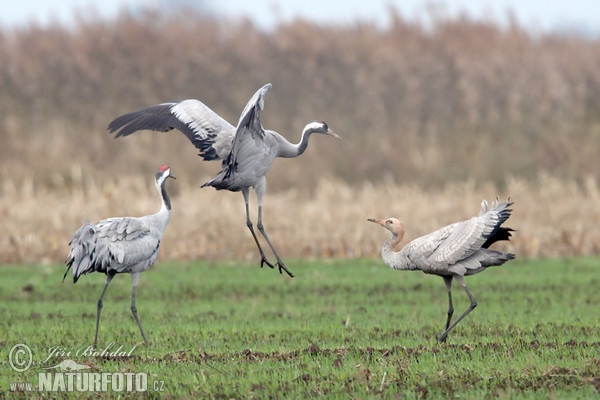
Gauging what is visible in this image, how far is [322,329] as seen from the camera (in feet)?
37.0

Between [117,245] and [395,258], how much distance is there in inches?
112

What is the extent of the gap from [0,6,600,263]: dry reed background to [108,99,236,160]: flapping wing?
14.8 meters

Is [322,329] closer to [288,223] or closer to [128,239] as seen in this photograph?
[128,239]

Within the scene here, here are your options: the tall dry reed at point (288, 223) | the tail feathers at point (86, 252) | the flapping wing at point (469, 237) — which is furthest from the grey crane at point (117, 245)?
the tall dry reed at point (288, 223)

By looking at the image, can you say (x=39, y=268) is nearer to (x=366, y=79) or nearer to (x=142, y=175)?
(x=142, y=175)

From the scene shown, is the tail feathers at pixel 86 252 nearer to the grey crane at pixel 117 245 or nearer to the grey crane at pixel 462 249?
the grey crane at pixel 117 245

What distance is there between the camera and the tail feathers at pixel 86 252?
1010 centimetres

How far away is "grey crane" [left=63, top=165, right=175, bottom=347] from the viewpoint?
10.1 m

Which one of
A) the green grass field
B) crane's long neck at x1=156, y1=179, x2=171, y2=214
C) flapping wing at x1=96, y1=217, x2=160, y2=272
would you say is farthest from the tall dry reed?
flapping wing at x1=96, y1=217, x2=160, y2=272

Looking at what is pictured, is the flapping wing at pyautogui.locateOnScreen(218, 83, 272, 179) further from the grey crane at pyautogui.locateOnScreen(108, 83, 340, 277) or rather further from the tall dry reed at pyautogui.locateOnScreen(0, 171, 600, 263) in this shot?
the tall dry reed at pyautogui.locateOnScreen(0, 171, 600, 263)

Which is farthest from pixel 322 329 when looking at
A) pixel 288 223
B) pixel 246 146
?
pixel 288 223

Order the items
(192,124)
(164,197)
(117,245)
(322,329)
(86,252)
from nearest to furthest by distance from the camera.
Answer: (86,252) → (117,245) → (192,124) → (164,197) → (322,329)

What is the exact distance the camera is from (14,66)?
32375 mm

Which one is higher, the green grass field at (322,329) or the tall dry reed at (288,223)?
the tall dry reed at (288,223)
